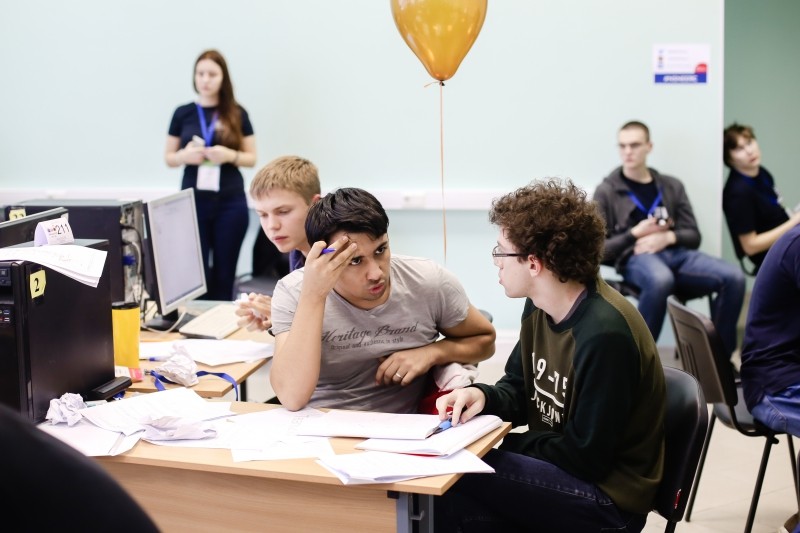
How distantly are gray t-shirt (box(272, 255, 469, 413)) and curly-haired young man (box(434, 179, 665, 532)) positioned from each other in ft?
1.10

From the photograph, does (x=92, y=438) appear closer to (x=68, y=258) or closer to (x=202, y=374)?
(x=68, y=258)

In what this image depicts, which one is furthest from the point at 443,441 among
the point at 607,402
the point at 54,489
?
the point at 54,489

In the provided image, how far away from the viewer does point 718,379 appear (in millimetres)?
2717

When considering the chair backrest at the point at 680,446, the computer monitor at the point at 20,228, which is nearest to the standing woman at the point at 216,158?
the computer monitor at the point at 20,228

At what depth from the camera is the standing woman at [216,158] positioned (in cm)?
501

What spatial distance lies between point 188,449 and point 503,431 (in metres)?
0.68

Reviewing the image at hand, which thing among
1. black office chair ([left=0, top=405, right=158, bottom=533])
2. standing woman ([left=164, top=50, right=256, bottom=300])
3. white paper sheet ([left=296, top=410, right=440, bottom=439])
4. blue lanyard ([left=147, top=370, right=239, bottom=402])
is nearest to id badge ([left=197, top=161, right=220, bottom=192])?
standing woman ([left=164, top=50, right=256, bottom=300])

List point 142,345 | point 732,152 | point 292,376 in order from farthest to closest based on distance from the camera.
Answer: point 732,152 → point 142,345 → point 292,376

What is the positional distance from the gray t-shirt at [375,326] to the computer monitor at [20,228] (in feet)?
2.39

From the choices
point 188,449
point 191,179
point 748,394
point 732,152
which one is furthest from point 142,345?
point 732,152

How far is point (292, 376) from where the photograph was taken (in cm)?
220

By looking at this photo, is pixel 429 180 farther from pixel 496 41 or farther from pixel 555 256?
pixel 555 256

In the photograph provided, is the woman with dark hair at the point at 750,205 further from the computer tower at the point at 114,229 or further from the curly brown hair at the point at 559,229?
the computer tower at the point at 114,229

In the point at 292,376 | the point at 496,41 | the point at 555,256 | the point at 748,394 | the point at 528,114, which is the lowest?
the point at 748,394
